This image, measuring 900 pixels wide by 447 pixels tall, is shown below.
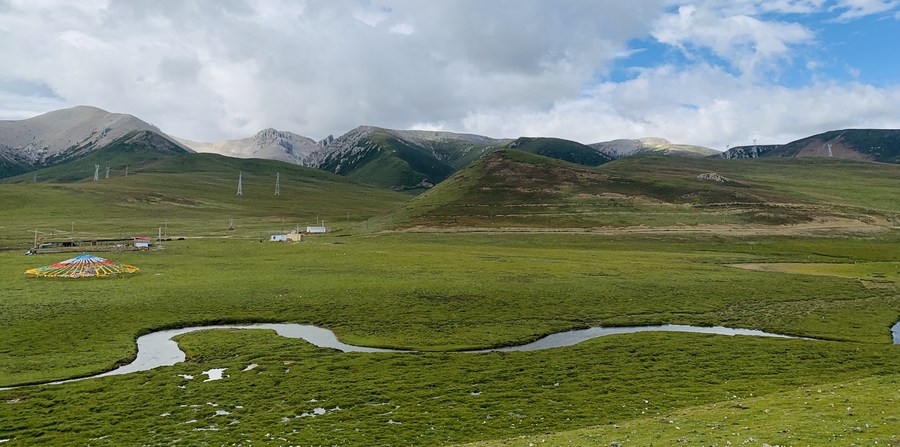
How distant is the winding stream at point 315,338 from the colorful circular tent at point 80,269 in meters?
36.3

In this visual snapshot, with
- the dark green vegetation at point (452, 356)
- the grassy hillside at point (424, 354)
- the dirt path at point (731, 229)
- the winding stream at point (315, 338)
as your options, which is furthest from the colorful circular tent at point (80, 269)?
the dirt path at point (731, 229)

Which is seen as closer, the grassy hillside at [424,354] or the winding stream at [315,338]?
the grassy hillside at [424,354]

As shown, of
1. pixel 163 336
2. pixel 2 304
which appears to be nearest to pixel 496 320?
pixel 163 336

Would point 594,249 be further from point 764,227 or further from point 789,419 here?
point 789,419

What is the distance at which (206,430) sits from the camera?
2978 cm

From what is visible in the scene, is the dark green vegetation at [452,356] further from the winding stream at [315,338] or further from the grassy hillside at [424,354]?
the winding stream at [315,338]

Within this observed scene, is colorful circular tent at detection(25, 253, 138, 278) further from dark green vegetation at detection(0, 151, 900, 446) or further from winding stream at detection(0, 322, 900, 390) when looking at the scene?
winding stream at detection(0, 322, 900, 390)

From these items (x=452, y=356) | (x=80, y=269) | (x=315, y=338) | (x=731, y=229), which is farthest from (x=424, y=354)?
(x=731, y=229)

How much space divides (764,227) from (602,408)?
154 meters

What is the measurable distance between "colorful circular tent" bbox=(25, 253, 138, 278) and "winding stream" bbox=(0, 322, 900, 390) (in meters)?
36.3

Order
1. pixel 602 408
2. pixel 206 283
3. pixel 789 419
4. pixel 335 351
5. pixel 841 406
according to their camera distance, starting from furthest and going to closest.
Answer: pixel 206 283 → pixel 335 351 → pixel 602 408 → pixel 841 406 → pixel 789 419

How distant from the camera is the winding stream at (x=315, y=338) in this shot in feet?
144

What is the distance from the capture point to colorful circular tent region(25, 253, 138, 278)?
78.8m

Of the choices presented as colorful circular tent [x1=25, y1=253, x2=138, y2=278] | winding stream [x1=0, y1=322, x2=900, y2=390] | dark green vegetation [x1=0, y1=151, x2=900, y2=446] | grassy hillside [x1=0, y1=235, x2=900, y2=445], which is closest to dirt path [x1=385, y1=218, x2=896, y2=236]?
dark green vegetation [x1=0, y1=151, x2=900, y2=446]
